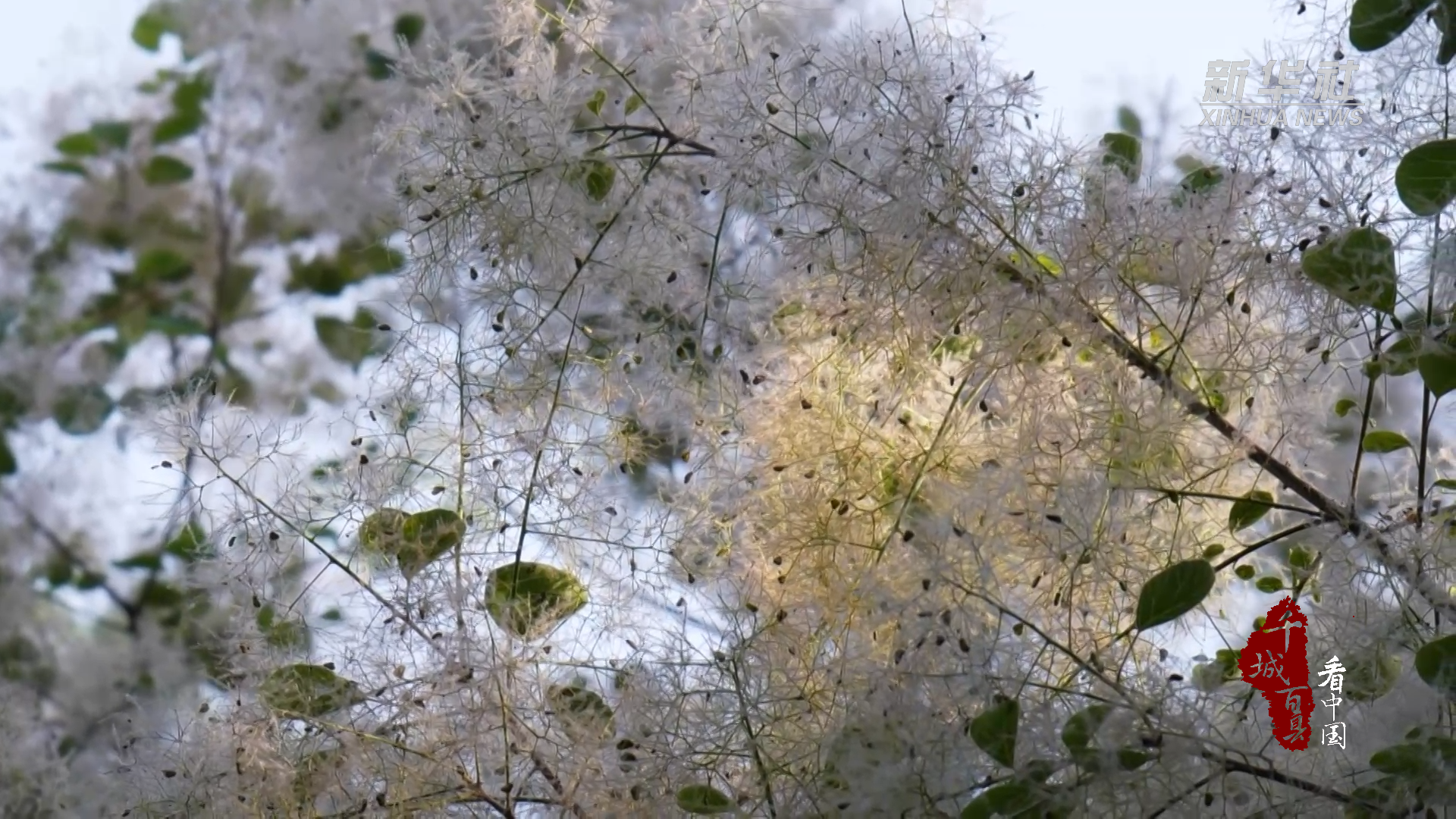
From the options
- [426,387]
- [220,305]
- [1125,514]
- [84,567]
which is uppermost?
[220,305]

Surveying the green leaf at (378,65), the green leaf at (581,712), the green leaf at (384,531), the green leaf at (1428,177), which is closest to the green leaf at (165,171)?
the green leaf at (378,65)

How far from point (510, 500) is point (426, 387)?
0.08 metres

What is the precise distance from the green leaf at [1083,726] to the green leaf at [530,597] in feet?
0.81

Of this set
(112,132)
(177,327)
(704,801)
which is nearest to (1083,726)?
(704,801)

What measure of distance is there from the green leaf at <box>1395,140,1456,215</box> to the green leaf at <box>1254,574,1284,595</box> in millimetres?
204

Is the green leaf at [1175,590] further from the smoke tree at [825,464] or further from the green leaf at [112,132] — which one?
the green leaf at [112,132]

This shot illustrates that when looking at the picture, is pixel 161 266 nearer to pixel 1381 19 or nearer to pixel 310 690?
pixel 310 690

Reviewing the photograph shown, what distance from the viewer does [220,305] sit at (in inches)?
51.4

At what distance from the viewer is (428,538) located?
0.61 meters

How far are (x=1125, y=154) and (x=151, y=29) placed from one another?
3.56ft

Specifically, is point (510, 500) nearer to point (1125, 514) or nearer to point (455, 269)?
point (455, 269)

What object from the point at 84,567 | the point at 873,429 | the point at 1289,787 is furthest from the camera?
the point at 84,567

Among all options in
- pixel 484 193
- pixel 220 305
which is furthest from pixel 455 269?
pixel 220 305

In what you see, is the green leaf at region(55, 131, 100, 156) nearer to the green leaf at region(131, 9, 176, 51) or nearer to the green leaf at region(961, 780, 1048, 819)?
the green leaf at region(131, 9, 176, 51)
